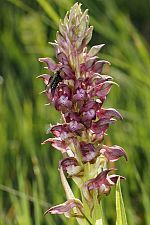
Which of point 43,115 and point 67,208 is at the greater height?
point 43,115

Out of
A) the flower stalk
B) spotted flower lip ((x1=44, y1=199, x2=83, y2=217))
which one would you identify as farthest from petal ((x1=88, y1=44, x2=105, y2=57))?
spotted flower lip ((x1=44, y1=199, x2=83, y2=217))

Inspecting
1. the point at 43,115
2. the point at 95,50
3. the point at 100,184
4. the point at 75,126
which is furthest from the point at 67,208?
the point at 43,115

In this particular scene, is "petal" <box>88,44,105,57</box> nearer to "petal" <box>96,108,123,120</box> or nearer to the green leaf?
"petal" <box>96,108,123,120</box>

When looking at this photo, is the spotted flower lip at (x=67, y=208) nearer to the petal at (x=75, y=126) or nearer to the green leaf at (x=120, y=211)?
the green leaf at (x=120, y=211)

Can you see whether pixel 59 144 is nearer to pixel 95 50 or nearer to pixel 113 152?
pixel 113 152

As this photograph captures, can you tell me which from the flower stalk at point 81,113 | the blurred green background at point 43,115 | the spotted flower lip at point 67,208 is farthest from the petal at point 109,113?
the blurred green background at point 43,115

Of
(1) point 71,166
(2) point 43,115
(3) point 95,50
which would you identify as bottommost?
(1) point 71,166

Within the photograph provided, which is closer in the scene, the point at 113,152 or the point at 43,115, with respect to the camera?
the point at 113,152
